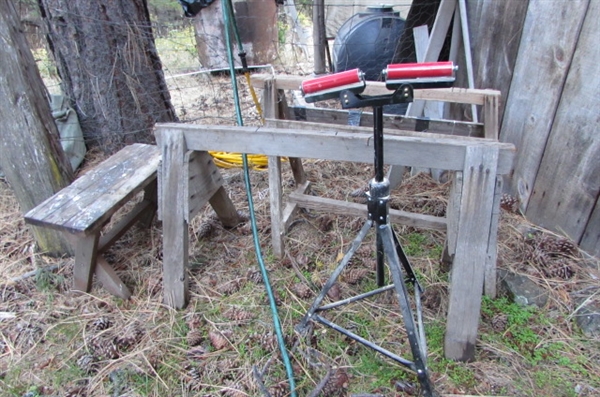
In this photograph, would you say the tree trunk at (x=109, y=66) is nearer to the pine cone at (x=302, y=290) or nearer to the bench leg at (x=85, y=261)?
the bench leg at (x=85, y=261)

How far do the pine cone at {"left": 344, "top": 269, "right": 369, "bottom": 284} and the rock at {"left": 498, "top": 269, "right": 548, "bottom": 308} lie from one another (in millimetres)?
596

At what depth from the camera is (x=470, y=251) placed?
4.16ft

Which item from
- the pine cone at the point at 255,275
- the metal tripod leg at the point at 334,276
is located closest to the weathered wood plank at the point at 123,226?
the pine cone at the point at 255,275

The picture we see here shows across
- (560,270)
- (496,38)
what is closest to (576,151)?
(560,270)

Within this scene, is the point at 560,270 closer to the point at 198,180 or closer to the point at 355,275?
the point at 355,275

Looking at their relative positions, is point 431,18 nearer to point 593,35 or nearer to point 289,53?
point 593,35

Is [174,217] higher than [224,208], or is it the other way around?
[174,217]

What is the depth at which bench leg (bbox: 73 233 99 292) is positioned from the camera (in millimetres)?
1687

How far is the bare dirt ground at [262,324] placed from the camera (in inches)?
54.0

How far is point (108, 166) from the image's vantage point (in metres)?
1.97

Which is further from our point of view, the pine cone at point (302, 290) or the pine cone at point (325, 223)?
the pine cone at point (325, 223)

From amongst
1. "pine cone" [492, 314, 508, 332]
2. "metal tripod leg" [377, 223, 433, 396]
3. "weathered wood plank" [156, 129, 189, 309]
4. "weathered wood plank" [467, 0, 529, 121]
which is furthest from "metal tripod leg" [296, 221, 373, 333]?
"weathered wood plank" [467, 0, 529, 121]

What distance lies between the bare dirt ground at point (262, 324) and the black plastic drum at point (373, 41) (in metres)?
1.98

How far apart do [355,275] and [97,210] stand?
1153 millimetres
